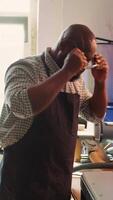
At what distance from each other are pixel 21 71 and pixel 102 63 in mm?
279

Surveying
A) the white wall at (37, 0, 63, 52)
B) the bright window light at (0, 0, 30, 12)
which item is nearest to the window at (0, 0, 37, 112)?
the bright window light at (0, 0, 30, 12)

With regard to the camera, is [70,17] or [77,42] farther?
[70,17]

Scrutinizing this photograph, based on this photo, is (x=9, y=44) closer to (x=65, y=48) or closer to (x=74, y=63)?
(x=65, y=48)

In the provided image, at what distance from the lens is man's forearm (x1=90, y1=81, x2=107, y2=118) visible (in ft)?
4.21


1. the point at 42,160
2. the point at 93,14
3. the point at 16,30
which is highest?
the point at 93,14

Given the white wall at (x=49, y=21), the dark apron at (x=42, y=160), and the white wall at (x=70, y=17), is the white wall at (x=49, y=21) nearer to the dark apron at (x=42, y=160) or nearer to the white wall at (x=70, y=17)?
the white wall at (x=70, y=17)

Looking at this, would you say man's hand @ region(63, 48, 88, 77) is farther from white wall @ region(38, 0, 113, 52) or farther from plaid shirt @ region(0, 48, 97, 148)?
white wall @ region(38, 0, 113, 52)

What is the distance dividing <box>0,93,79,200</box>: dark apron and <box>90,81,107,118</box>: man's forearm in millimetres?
146

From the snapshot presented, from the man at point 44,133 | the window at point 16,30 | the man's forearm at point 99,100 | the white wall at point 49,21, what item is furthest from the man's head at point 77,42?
the window at point 16,30

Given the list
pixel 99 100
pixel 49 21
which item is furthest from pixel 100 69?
pixel 49 21

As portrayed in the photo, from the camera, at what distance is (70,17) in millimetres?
2416

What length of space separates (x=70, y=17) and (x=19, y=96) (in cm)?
151

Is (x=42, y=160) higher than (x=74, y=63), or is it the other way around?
(x=74, y=63)

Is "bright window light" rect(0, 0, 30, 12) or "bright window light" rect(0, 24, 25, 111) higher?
"bright window light" rect(0, 0, 30, 12)
